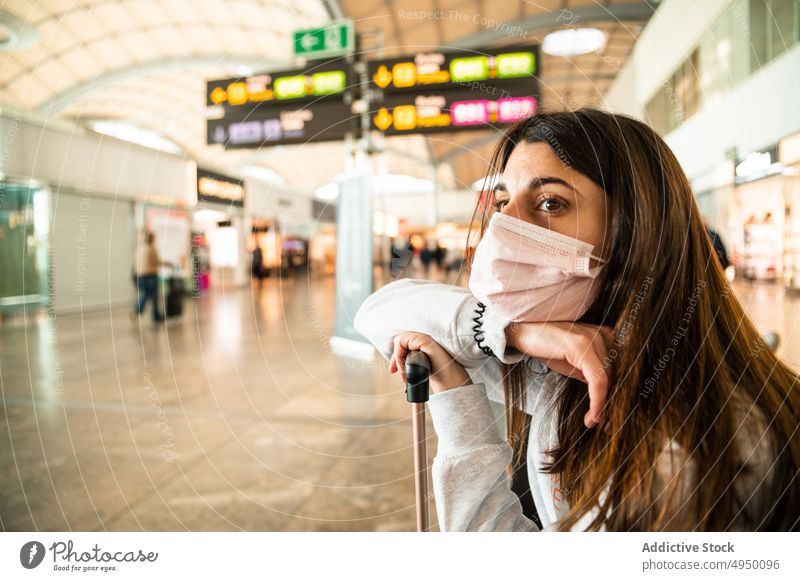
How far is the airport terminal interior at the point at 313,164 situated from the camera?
1104 millimetres

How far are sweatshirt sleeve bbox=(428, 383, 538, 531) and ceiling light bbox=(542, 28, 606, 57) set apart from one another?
722 millimetres

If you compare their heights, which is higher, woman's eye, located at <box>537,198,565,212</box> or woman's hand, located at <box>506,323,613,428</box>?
woman's eye, located at <box>537,198,565,212</box>

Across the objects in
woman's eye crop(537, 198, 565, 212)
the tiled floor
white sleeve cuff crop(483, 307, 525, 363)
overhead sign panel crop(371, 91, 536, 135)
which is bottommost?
the tiled floor

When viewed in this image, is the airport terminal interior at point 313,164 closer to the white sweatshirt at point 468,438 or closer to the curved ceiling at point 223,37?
the curved ceiling at point 223,37

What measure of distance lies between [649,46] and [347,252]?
3761 millimetres

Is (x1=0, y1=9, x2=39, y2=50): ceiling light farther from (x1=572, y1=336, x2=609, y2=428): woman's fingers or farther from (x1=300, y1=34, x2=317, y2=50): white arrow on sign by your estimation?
(x1=572, y1=336, x2=609, y2=428): woman's fingers

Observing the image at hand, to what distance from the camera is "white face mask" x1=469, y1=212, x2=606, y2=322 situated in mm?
808

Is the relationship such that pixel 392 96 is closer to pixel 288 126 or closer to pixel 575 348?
pixel 288 126

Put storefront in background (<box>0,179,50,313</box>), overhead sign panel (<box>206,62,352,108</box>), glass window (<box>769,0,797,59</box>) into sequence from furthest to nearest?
storefront in background (<box>0,179,50,313</box>) < overhead sign panel (<box>206,62,352,108</box>) < glass window (<box>769,0,797,59</box>)

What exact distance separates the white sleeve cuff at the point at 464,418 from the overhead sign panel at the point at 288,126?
196 cm

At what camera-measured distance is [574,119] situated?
84 centimetres

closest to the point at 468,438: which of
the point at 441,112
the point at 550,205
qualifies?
the point at 550,205

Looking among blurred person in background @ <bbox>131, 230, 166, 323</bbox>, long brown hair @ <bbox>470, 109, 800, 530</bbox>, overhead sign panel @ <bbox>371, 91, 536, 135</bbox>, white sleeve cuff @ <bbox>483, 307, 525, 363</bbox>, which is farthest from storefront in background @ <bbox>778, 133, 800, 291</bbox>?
blurred person in background @ <bbox>131, 230, 166, 323</bbox>

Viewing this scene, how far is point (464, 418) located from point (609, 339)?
26 cm
